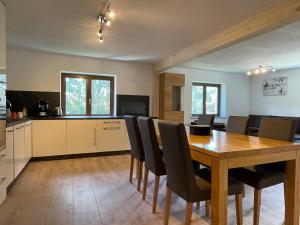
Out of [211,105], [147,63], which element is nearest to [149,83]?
[147,63]

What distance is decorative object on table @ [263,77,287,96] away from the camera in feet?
18.4

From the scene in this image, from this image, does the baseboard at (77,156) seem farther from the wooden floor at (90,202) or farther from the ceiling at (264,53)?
the ceiling at (264,53)

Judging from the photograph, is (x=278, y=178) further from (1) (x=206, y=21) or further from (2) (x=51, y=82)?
(2) (x=51, y=82)

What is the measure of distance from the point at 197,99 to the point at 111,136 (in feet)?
9.65

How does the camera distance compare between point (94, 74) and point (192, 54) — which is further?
point (94, 74)

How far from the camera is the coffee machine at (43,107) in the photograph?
404cm

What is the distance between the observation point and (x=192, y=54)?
358cm

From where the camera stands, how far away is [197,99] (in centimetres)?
602

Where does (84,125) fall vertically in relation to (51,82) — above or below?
below

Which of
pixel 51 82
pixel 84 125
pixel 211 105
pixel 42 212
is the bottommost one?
pixel 42 212

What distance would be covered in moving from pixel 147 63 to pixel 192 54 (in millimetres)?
1741

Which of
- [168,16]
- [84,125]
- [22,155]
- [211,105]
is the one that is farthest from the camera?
[211,105]

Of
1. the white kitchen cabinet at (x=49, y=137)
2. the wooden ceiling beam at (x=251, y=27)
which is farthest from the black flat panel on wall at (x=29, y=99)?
the wooden ceiling beam at (x=251, y=27)

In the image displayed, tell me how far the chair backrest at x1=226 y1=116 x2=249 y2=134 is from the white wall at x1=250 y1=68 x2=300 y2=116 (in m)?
3.64
